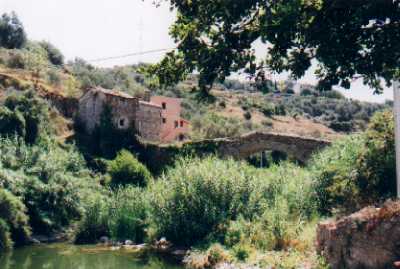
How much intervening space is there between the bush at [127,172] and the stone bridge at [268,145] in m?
A: 5.31

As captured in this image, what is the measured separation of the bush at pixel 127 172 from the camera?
1432 inches

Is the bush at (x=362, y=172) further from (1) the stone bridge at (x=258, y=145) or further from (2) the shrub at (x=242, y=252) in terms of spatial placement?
(1) the stone bridge at (x=258, y=145)

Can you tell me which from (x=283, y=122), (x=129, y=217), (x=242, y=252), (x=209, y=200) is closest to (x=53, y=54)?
(x=283, y=122)

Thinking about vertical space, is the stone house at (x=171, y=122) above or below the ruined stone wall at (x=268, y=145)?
above

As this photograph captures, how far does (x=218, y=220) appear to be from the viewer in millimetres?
22344

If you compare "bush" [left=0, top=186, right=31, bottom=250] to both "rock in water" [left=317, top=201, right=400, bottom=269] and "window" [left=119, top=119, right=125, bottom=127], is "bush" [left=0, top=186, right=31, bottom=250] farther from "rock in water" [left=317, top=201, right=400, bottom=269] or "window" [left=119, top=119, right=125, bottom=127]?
"window" [left=119, top=119, right=125, bottom=127]

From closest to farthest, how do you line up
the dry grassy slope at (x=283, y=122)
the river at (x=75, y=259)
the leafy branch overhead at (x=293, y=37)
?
the leafy branch overhead at (x=293, y=37) → the river at (x=75, y=259) → the dry grassy slope at (x=283, y=122)

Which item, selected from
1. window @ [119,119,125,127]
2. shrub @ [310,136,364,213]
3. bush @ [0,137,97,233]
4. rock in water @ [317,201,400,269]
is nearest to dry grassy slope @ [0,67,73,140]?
window @ [119,119,125,127]

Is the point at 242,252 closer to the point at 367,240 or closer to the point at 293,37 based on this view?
the point at 367,240

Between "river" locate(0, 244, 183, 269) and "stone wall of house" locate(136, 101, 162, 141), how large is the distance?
1907 cm

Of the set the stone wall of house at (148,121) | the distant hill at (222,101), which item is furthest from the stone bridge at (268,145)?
the stone wall of house at (148,121)

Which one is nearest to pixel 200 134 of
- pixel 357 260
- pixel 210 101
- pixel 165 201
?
pixel 165 201

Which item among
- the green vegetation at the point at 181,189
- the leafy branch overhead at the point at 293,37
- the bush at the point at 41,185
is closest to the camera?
the leafy branch overhead at the point at 293,37

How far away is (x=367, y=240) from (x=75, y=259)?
1280 centimetres
